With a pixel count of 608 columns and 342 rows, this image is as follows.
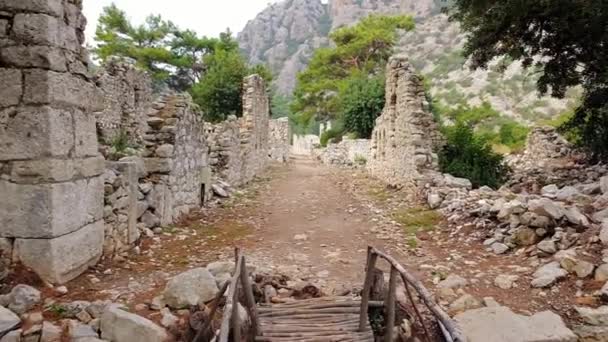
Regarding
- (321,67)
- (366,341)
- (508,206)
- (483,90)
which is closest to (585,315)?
(366,341)

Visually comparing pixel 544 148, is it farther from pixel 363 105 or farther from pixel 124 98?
pixel 124 98

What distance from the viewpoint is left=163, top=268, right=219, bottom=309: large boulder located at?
12.7ft

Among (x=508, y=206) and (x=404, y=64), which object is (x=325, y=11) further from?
(x=508, y=206)

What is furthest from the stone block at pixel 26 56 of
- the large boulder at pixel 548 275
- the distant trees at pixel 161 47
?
the distant trees at pixel 161 47

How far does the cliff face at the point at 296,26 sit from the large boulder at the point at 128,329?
77.8 m

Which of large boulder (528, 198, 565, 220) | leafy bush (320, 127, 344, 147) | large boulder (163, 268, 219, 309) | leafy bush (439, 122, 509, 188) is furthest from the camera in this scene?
leafy bush (320, 127, 344, 147)

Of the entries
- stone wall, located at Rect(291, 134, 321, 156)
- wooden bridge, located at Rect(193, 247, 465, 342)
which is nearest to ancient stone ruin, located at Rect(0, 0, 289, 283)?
wooden bridge, located at Rect(193, 247, 465, 342)

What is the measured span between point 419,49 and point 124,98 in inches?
2051

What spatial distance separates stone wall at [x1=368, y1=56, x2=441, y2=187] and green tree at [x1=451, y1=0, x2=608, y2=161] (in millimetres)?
2329

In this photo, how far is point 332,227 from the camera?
754 cm

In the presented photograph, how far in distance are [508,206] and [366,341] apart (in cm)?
384

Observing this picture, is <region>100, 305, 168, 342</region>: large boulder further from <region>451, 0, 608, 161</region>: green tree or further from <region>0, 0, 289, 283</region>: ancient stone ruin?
<region>451, 0, 608, 161</region>: green tree

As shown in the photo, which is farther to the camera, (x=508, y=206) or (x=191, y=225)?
(x=191, y=225)

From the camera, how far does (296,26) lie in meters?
88.6
